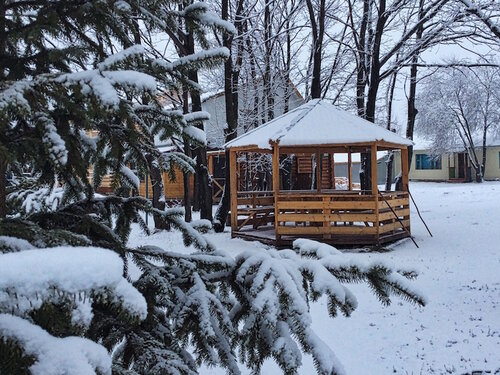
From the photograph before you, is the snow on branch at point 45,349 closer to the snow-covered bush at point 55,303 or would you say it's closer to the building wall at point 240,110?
the snow-covered bush at point 55,303

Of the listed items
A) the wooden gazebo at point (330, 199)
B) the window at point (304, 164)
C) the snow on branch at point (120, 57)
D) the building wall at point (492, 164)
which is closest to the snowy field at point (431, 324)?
the wooden gazebo at point (330, 199)

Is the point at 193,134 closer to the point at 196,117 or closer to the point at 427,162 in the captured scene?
the point at 196,117

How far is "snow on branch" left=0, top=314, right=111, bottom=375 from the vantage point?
0.76 m

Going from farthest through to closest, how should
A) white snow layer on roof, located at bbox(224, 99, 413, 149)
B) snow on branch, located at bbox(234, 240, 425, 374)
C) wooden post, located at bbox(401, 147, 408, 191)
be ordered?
wooden post, located at bbox(401, 147, 408, 191)
white snow layer on roof, located at bbox(224, 99, 413, 149)
snow on branch, located at bbox(234, 240, 425, 374)

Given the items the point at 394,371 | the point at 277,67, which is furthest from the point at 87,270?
the point at 277,67

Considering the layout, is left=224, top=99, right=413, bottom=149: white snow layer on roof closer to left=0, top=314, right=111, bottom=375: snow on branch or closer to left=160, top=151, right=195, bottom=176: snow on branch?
left=160, top=151, right=195, bottom=176: snow on branch

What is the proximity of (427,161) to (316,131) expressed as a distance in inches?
1468

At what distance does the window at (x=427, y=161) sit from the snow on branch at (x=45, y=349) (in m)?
46.4

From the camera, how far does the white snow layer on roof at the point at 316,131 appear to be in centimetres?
1119

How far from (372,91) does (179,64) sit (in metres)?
15.7

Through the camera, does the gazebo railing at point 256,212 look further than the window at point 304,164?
No

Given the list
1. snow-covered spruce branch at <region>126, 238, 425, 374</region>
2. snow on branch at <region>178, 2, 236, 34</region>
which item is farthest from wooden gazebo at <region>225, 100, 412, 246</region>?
snow-covered spruce branch at <region>126, 238, 425, 374</region>

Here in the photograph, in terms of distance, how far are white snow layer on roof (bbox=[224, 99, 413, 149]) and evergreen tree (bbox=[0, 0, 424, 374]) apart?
8.72 metres

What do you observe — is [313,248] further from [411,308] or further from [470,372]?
[411,308]
